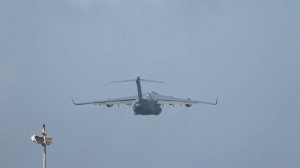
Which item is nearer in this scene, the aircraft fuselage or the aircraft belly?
the aircraft belly

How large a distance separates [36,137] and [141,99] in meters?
122

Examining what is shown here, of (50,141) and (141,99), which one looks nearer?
(50,141)

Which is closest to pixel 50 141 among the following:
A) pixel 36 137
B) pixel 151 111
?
pixel 36 137

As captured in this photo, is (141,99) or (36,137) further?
(141,99)

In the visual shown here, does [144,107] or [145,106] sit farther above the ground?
[145,106]

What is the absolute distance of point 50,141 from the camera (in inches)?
3063

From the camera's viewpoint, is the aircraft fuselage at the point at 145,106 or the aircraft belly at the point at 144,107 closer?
the aircraft belly at the point at 144,107

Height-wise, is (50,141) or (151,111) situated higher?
(151,111)

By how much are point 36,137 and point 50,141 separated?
2.27m

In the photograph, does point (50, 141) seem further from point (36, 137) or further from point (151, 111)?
Result: point (151, 111)

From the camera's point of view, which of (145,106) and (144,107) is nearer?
(144,107)

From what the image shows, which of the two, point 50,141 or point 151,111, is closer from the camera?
point 50,141

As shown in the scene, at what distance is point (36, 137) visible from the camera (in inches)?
3004

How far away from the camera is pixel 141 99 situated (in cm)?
19775
